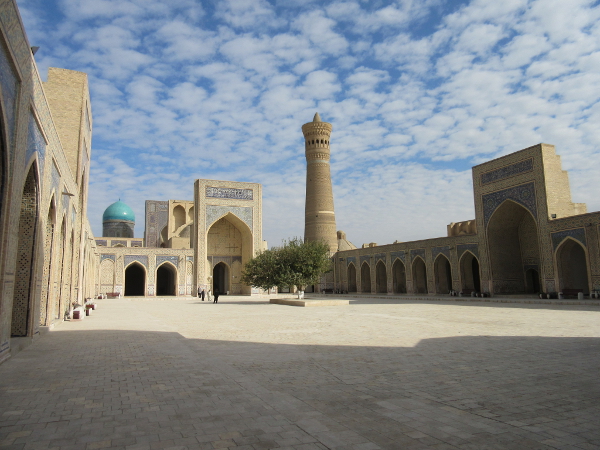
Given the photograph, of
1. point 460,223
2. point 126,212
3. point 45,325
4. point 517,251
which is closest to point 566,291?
Answer: point 517,251

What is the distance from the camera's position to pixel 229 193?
93.5ft

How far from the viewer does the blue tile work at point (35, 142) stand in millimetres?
6178

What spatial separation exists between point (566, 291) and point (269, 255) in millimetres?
11304

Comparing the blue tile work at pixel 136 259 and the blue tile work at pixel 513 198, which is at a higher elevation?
the blue tile work at pixel 513 198

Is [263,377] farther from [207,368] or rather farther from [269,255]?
[269,255]

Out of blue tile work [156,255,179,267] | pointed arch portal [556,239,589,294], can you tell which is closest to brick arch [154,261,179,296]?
blue tile work [156,255,179,267]

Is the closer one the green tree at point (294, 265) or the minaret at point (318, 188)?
the green tree at point (294, 265)

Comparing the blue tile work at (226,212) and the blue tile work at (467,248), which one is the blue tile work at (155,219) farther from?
the blue tile work at (467,248)

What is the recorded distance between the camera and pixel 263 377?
4.25 m

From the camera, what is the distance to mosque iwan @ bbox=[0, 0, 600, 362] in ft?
18.4

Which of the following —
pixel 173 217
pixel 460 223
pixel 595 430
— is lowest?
pixel 595 430

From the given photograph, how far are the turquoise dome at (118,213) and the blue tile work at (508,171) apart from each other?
32465 millimetres

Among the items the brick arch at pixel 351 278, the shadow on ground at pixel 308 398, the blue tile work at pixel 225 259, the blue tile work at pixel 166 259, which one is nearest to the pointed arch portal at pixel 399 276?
the brick arch at pixel 351 278

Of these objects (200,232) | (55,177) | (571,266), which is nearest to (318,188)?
(200,232)
